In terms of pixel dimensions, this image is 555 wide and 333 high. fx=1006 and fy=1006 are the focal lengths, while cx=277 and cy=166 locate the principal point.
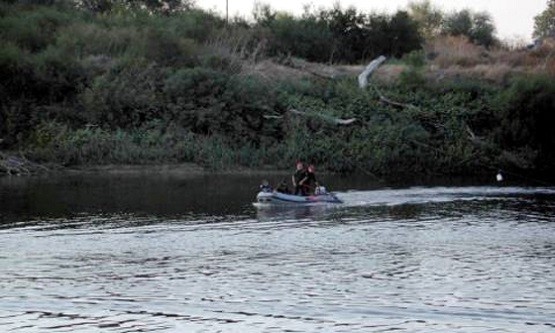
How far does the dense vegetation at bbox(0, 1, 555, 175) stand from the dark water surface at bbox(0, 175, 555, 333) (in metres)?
14.2

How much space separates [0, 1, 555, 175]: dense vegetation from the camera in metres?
57.5

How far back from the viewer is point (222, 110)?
198 feet

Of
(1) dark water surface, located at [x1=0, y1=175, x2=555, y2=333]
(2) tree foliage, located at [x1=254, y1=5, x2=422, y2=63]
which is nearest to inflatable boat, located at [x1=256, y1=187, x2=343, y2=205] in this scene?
(1) dark water surface, located at [x1=0, y1=175, x2=555, y2=333]

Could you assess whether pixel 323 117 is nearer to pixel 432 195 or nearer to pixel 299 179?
pixel 432 195

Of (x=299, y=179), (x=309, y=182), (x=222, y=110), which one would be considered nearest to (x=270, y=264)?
(x=299, y=179)

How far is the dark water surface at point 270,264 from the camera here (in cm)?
1938

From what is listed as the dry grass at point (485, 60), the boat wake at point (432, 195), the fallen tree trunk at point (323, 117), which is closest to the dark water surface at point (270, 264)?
the boat wake at point (432, 195)

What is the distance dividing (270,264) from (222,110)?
35545 mm

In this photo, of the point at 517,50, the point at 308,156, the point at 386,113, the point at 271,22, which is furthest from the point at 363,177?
the point at 517,50

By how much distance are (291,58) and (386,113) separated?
12.1 metres

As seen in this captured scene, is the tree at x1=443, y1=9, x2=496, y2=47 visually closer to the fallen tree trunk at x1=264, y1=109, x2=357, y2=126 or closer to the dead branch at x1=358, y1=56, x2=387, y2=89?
the dead branch at x1=358, y1=56, x2=387, y2=89

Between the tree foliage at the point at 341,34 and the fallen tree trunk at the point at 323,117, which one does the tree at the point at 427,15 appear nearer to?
the tree foliage at the point at 341,34

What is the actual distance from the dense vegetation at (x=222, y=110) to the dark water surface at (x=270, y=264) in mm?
14158

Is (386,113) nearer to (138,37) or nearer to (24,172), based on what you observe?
(138,37)
